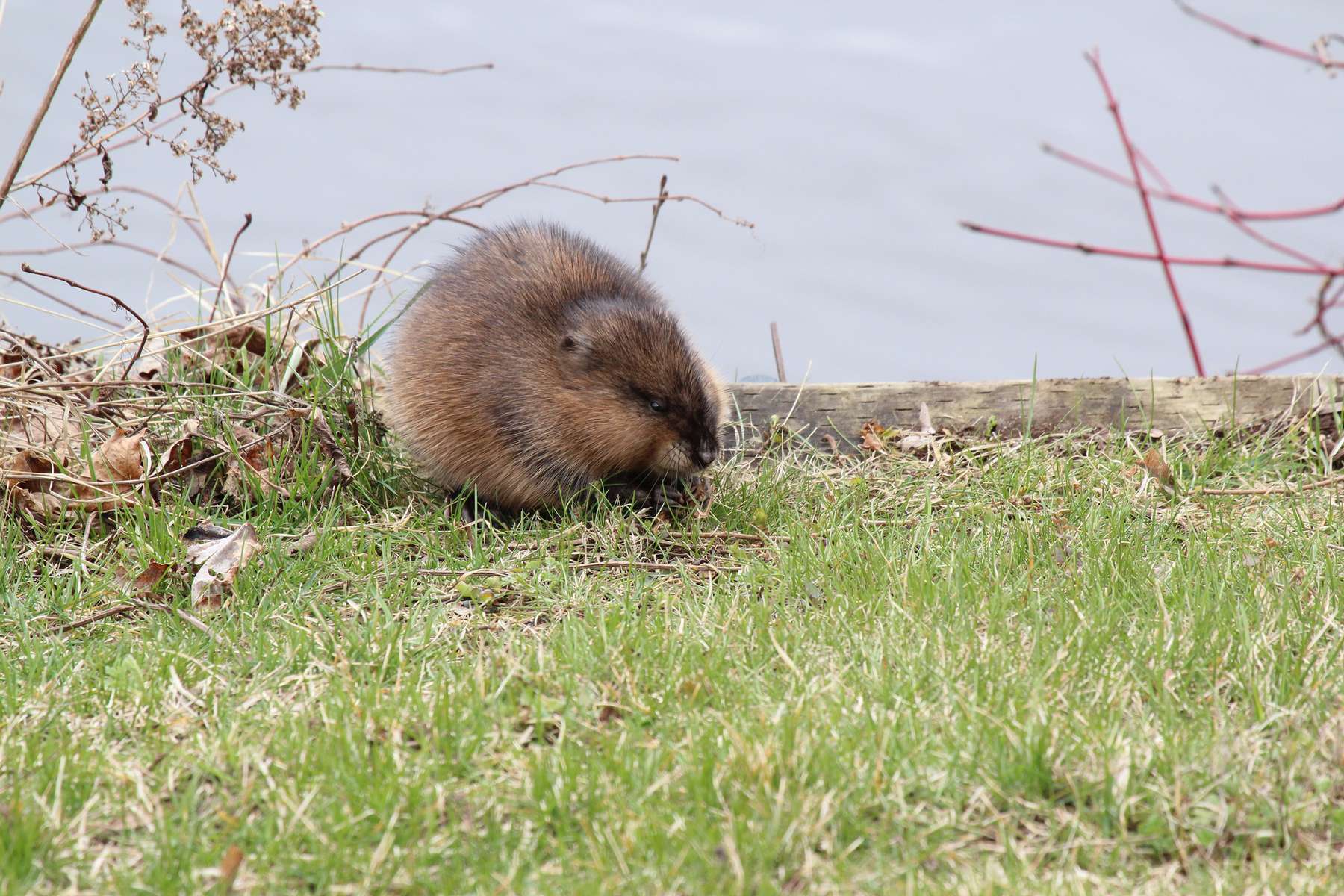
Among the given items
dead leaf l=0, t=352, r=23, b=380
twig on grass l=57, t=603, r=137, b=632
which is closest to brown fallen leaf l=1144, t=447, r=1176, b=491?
twig on grass l=57, t=603, r=137, b=632

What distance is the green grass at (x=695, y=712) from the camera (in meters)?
2.94

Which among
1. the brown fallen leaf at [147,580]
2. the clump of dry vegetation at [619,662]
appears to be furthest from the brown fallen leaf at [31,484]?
the brown fallen leaf at [147,580]

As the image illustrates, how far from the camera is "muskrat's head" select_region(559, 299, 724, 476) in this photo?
5.43m

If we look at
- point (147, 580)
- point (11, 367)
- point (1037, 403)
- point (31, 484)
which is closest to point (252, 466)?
point (31, 484)

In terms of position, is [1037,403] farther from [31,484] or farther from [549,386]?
[31,484]

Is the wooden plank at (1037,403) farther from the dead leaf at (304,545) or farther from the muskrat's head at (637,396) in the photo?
the dead leaf at (304,545)

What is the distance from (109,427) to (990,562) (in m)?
4.39

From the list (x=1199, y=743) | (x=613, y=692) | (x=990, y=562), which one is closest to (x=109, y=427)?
(x=613, y=692)

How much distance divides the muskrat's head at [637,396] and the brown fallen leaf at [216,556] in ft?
4.88

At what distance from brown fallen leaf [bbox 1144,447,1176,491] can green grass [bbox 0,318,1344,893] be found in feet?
2.33

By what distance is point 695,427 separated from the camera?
17.8 feet

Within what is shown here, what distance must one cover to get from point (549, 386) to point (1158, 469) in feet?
10.1

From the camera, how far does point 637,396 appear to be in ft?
17.9

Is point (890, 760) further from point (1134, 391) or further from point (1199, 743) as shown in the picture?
point (1134, 391)
